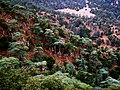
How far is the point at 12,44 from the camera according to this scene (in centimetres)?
3036

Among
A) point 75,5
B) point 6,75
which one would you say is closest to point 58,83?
point 6,75

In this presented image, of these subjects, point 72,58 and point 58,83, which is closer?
point 58,83

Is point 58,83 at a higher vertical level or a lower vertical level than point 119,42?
higher

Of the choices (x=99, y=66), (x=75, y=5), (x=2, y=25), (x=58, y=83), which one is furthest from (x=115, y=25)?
(x=58, y=83)

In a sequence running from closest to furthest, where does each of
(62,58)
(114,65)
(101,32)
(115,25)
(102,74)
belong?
(102,74), (62,58), (114,65), (101,32), (115,25)

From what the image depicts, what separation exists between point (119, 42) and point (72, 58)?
3363 centimetres

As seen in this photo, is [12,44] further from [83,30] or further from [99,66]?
[83,30]

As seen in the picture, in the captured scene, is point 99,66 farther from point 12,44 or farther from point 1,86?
point 1,86

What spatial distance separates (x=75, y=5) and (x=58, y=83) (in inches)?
4826

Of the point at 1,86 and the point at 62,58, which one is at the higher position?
the point at 1,86

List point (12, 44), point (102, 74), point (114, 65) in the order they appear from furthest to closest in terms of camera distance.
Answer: point (114, 65) → point (102, 74) → point (12, 44)

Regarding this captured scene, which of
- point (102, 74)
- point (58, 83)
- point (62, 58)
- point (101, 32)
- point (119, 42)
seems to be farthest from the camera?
point (101, 32)

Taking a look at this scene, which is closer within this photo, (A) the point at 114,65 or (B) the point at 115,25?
(A) the point at 114,65

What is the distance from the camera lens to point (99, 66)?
130 ft
